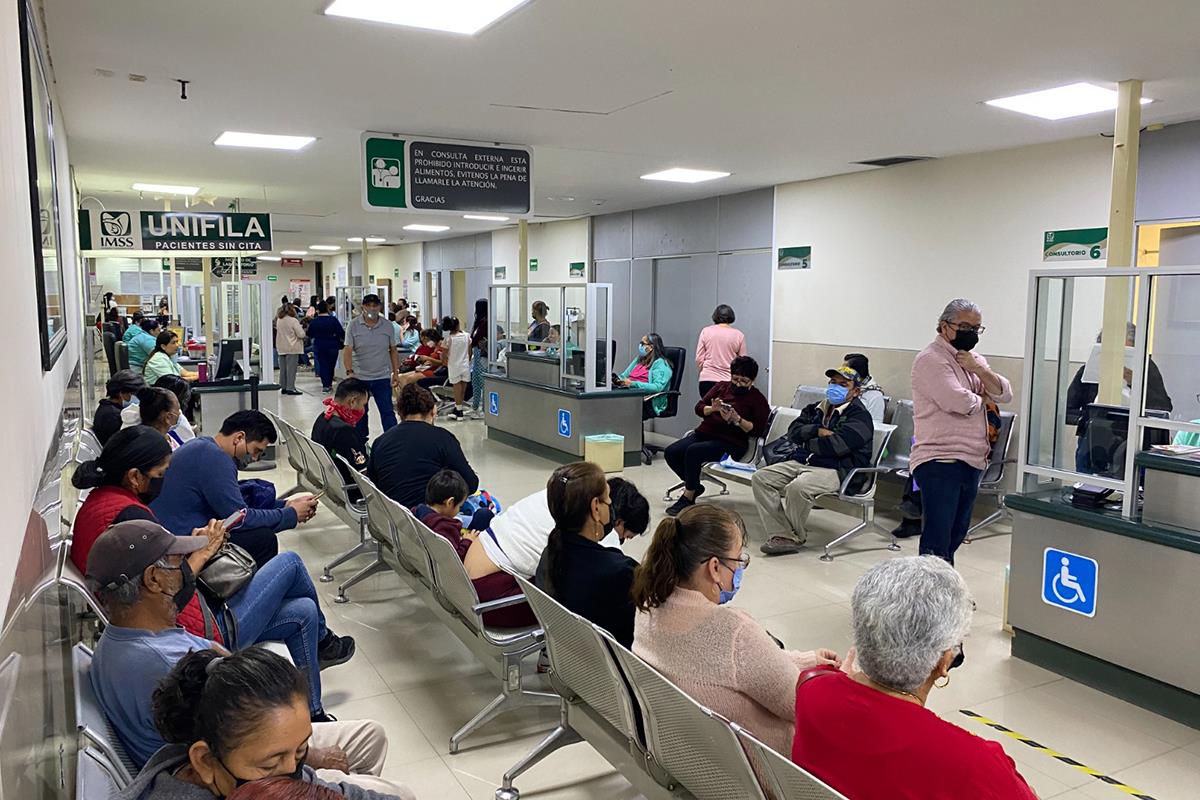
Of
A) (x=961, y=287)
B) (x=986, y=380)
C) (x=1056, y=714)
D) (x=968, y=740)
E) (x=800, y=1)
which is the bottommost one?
(x=1056, y=714)

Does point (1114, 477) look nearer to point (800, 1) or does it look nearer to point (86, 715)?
point (800, 1)

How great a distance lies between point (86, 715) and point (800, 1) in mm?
3344

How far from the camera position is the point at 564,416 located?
27.8 feet

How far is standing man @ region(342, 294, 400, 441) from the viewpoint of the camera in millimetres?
9039

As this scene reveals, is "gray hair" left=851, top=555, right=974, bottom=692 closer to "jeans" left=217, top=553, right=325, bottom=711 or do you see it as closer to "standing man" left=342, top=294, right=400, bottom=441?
"jeans" left=217, top=553, right=325, bottom=711

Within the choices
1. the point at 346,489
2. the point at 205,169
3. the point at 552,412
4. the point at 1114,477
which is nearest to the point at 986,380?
the point at 1114,477

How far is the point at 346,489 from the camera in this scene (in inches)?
202

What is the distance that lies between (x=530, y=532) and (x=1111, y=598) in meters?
2.45

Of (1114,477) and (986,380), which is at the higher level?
(986,380)

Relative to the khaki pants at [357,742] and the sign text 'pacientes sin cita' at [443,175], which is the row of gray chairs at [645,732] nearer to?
the khaki pants at [357,742]

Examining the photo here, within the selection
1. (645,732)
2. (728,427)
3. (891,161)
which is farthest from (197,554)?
(891,161)

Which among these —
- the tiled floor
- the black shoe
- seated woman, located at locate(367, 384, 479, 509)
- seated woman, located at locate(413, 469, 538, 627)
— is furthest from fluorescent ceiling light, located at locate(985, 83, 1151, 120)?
the black shoe

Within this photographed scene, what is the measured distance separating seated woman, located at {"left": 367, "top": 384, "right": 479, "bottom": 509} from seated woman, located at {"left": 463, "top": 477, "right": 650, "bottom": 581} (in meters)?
1.05

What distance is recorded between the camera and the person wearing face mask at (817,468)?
19.1ft
